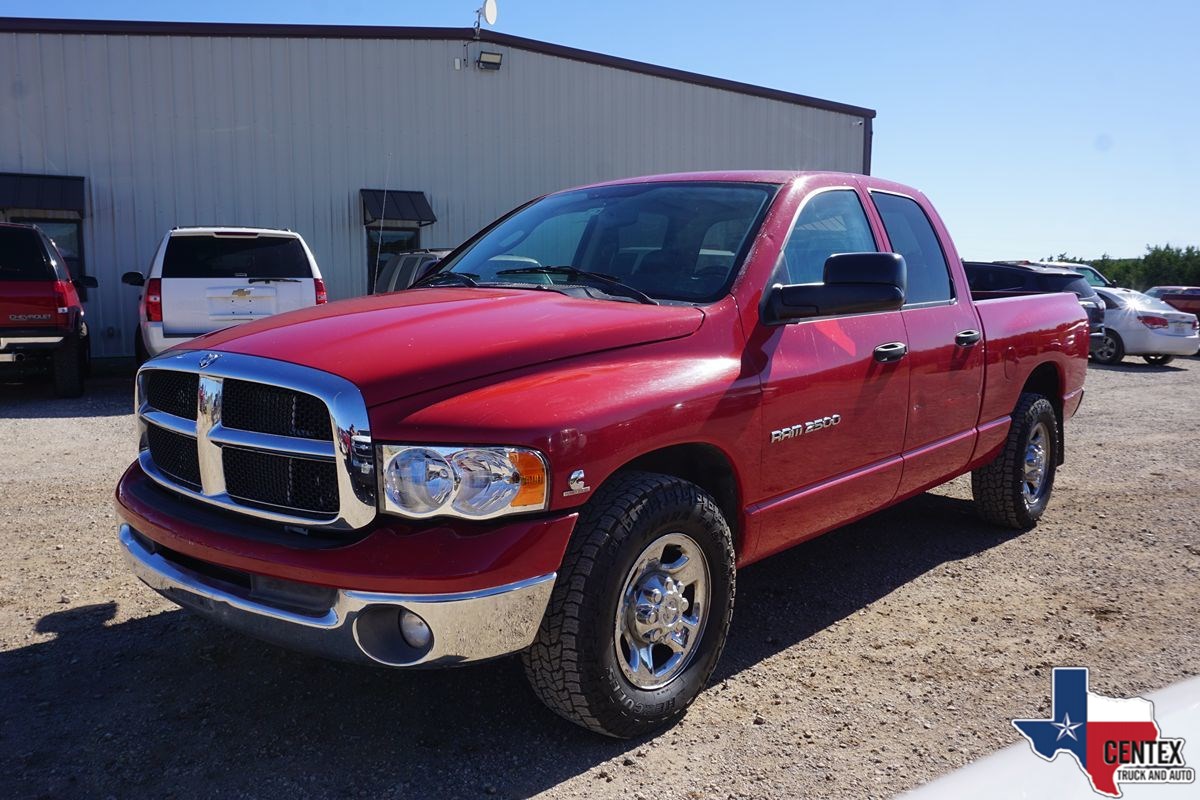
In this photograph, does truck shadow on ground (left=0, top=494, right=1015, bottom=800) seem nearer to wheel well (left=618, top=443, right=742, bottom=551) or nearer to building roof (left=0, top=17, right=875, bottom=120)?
wheel well (left=618, top=443, right=742, bottom=551)

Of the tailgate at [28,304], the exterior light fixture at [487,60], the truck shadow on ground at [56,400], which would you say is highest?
the exterior light fixture at [487,60]

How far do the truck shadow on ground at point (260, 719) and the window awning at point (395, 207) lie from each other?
11640 millimetres

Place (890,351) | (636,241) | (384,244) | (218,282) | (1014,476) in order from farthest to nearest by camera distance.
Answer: (384,244) < (218,282) < (1014,476) < (890,351) < (636,241)

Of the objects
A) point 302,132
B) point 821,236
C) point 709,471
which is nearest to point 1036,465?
point 821,236

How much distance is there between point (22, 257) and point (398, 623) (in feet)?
29.3

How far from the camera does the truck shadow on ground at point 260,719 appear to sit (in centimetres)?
267

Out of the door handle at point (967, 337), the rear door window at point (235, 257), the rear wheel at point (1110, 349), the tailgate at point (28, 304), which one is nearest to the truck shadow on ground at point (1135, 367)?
the rear wheel at point (1110, 349)

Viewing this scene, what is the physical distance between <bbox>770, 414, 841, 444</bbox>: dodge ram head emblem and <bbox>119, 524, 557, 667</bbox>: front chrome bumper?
1.11 metres

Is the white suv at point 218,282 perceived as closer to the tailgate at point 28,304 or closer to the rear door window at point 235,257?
the rear door window at point 235,257

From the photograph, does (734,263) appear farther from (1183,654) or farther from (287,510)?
(1183,654)

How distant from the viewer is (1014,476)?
5141 millimetres

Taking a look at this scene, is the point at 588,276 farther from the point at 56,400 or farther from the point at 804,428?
the point at 56,400

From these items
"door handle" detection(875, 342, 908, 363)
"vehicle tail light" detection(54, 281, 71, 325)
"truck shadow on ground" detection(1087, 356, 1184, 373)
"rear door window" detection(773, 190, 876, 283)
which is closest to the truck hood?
"rear door window" detection(773, 190, 876, 283)

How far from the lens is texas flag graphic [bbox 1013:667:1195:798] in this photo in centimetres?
107
